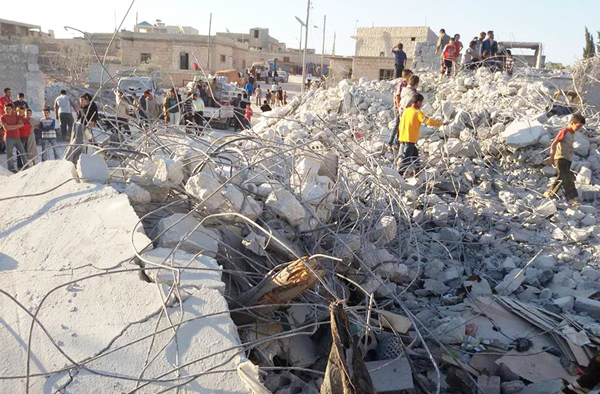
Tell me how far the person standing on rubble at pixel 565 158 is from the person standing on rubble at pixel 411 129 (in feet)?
5.05

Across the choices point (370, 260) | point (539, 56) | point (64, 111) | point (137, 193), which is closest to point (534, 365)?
point (370, 260)

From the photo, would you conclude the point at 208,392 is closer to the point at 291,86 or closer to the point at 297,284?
the point at 297,284

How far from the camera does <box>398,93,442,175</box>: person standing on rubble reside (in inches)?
268

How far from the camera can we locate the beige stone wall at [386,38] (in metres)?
24.7

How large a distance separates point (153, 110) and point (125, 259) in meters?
6.68

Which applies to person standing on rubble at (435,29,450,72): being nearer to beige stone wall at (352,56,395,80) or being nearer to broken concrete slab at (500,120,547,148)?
beige stone wall at (352,56,395,80)

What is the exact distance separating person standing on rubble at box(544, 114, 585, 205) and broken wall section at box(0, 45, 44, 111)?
1203 cm

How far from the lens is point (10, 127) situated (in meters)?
7.85

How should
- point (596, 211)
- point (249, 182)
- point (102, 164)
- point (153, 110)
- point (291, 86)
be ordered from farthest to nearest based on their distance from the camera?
point (291, 86), point (153, 110), point (596, 211), point (249, 182), point (102, 164)

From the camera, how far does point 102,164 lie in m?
3.85

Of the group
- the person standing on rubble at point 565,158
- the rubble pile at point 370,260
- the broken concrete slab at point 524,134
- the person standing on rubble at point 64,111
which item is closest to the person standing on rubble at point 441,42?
the broken concrete slab at point 524,134

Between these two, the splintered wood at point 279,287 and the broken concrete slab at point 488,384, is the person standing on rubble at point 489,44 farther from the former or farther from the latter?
the splintered wood at point 279,287

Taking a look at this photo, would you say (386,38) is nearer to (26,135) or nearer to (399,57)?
(399,57)

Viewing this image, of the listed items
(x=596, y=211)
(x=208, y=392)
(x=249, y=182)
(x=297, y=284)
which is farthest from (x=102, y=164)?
(x=596, y=211)
